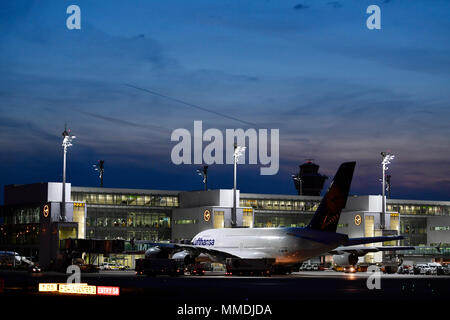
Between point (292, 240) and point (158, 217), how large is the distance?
7737cm

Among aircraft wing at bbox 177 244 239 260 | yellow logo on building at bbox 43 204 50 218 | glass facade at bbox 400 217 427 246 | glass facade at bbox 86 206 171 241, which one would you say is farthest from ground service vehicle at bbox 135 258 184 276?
glass facade at bbox 400 217 427 246

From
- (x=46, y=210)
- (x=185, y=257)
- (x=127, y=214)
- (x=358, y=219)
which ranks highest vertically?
(x=46, y=210)

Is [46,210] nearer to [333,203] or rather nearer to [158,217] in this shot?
[158,217]

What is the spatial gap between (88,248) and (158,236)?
47.3m

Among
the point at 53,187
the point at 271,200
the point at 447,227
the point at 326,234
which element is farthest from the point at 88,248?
the point at 447,227

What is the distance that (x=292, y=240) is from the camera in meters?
90.1

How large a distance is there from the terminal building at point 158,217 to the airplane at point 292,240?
38.4 meters

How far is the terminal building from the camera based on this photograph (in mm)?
136250

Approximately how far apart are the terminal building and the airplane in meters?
38.4

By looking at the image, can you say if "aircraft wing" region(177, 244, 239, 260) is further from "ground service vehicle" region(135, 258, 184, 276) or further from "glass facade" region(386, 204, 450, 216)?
"glass facade" region(386, 204, 450, 216)

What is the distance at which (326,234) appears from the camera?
287ft

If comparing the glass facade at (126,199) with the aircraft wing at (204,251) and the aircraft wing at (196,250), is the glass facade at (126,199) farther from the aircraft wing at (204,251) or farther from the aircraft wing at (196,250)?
the aircraft wing at (204,251)

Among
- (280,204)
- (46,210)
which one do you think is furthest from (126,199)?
(280,204)
